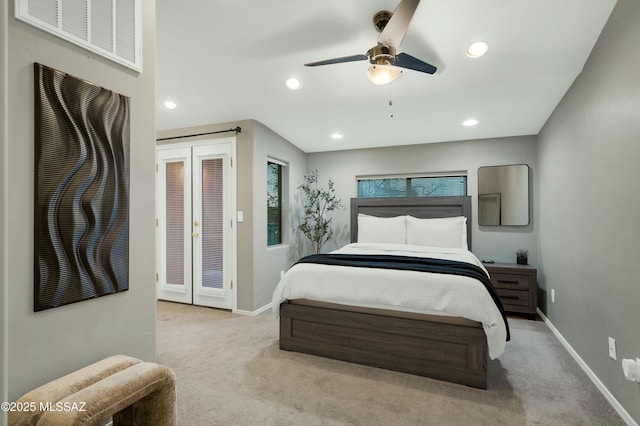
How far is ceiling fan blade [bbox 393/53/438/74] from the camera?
2.08 m

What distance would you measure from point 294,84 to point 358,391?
273cm

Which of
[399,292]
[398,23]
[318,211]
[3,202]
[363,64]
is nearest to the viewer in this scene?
[3,202]

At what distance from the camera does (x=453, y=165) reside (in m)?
4.37

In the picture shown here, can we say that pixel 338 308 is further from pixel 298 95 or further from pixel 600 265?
pixel 298 95

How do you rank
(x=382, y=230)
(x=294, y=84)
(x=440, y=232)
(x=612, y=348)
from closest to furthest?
(x=612, y=348) → (x=294, y=84) → (x=440, y=232) → (x=382, y=230)

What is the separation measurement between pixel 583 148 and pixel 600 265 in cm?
93

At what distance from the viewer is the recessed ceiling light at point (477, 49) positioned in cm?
231

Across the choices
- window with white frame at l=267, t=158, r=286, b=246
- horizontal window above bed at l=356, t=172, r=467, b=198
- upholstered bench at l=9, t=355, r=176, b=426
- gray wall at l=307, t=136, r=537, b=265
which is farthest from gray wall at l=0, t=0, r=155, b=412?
horizontal window above bed at l=356, t=172, r=467, b=198

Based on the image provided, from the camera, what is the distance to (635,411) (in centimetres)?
167

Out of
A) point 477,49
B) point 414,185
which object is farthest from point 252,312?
point 477,49

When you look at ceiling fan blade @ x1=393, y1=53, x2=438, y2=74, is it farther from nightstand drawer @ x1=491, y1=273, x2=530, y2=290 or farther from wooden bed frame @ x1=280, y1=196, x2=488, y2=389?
nightstand drawer @ x1=491, y1=273, x2=530, y2=290

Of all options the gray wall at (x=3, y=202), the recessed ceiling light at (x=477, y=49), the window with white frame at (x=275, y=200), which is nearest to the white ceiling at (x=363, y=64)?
the recessed ceiling light at (x=477, y=49)

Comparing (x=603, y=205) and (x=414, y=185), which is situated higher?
(x=414, y=185)

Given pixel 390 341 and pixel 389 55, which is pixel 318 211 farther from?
pixel 389 55
